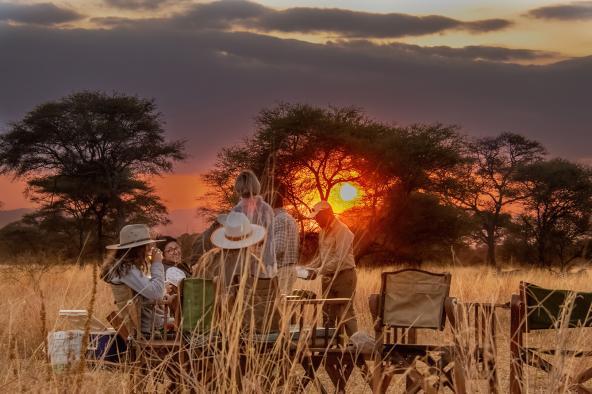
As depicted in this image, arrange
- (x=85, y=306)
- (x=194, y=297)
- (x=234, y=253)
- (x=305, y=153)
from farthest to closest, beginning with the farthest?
(x=305, y=153), (x=85, y=306), (x=234, y=253), (x=194, y=297)

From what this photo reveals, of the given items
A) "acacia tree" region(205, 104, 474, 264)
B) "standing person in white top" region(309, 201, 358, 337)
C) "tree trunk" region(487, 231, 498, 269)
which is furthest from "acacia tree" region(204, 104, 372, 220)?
"standing person in white top" region(309, 201, 358, 337)

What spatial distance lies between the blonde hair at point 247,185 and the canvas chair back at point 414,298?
3.25 feet

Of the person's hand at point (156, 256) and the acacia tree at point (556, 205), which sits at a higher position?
the person's hand at point (156, 256)

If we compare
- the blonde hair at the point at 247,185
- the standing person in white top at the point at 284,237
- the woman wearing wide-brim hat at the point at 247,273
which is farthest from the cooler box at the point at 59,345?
the standing person in white top at the point at 284,237

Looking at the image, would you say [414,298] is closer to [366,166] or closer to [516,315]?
[516,315]

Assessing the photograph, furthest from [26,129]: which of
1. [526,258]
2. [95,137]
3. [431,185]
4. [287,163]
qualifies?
[526,258]

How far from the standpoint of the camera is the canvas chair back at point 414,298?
16.1ft

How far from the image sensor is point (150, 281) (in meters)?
5.14

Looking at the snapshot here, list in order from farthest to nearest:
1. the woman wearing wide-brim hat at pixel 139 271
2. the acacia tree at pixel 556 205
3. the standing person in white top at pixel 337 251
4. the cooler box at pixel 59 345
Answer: the acacia tree at pixel 556 205 < the standing person in white top at pixel 337 251 < the woman wearing wide-brim hat at pixel 139 271 < the cooler box at pixel 59 345

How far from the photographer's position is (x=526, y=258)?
102 ft

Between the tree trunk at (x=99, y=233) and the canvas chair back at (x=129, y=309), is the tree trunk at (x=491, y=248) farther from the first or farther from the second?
the canvas chair back at (x=129, y=309)

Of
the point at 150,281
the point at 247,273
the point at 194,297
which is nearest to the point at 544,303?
the point at 247,273

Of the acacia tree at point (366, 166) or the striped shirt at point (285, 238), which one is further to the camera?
the acacia tree at point (366, 166)

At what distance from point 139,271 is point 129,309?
279 millimetres
